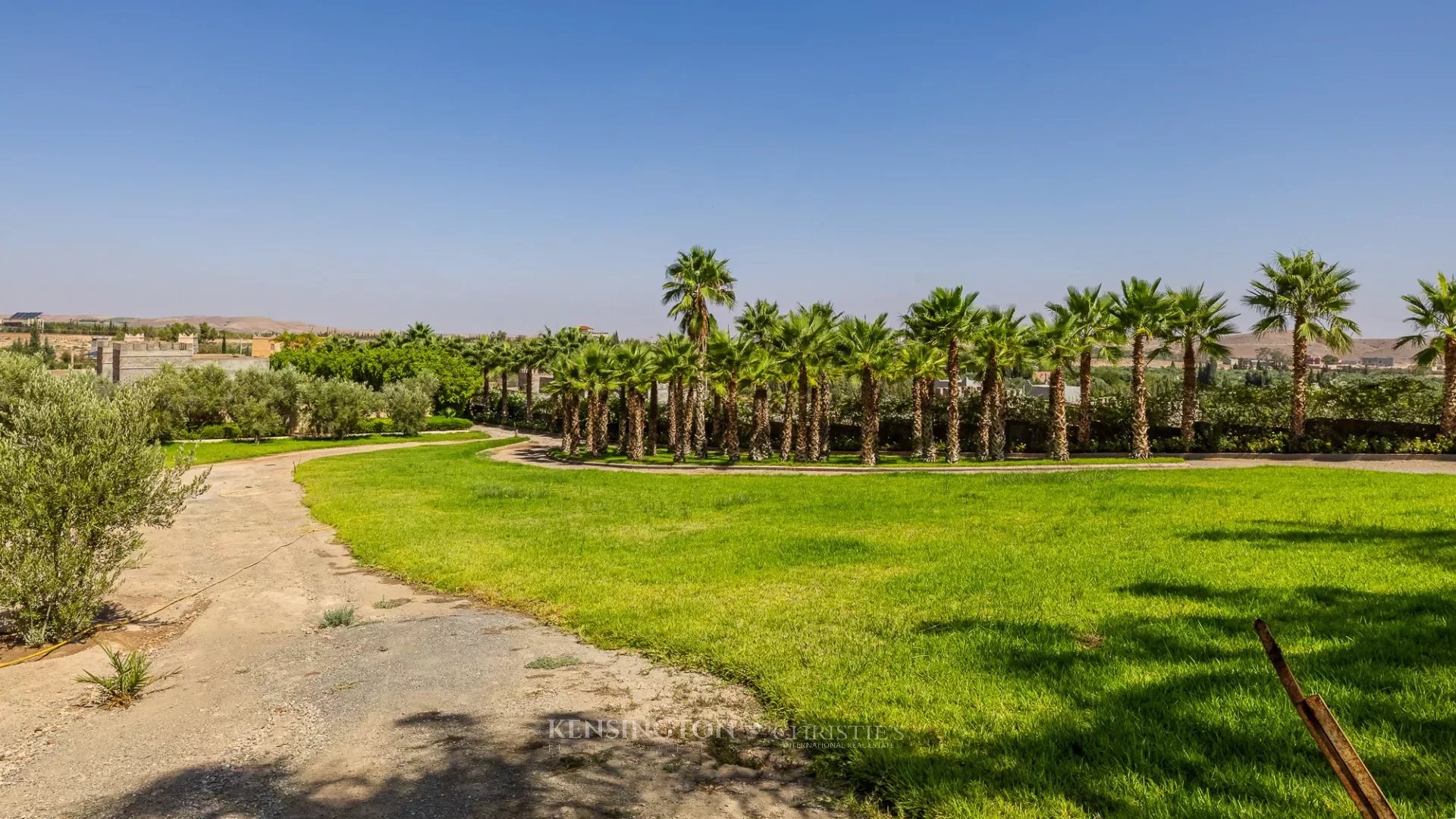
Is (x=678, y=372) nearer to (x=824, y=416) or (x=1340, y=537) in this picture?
(x=824, y=416)

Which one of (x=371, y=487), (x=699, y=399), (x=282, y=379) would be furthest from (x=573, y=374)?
(x=282, y=379)

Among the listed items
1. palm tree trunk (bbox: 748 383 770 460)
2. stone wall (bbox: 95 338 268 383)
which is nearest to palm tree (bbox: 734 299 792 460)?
palm tree trunk (bbox: 748 383 770 460)

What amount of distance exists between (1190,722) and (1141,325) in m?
32.3

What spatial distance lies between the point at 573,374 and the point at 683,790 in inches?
1535

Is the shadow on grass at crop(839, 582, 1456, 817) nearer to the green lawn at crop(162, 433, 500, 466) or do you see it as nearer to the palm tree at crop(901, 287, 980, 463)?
the palm tree at crop(901, 287, 980, 463)

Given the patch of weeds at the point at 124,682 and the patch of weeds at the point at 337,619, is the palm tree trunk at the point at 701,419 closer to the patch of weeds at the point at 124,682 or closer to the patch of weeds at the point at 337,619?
the patch of weeds at the point at 337,619

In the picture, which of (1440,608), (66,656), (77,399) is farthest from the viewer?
(77,399)

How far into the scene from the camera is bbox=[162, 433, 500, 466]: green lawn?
139 feet

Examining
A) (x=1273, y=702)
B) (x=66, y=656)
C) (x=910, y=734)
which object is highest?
(x=1273, y=702)

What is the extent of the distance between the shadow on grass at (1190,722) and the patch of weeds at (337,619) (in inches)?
339

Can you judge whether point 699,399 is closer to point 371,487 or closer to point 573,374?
point 573,374

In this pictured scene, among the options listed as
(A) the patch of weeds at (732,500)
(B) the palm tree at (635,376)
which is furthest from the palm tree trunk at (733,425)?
(A) the patch of weeds at (732,500)

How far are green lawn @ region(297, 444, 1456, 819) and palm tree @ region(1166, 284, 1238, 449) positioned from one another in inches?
568

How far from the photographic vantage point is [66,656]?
9.85m
